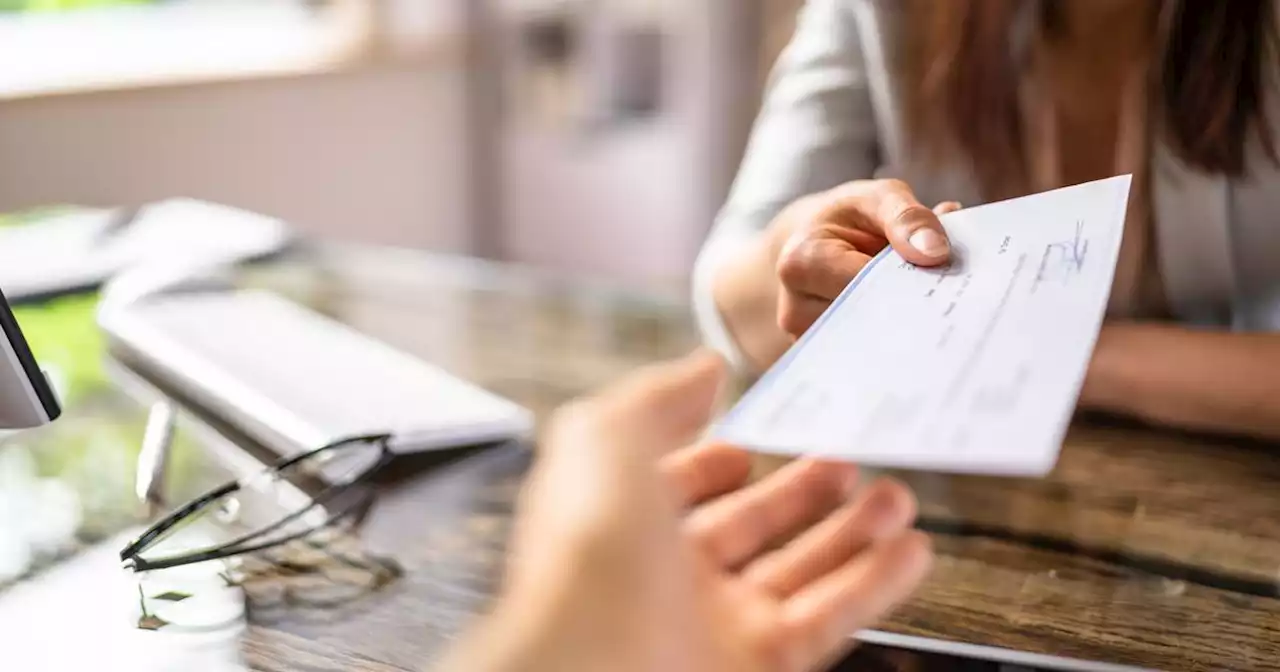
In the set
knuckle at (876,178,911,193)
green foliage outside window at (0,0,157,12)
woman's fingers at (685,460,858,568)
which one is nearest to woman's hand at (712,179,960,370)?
knuckle at (876,178,911,193)

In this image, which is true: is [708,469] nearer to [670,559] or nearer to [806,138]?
[670,559]

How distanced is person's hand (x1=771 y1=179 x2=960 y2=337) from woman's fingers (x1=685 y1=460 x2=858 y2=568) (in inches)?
4.7

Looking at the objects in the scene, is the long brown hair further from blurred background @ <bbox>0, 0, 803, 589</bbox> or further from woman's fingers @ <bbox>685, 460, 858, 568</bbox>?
blurred background @ <bbox>0, 0, 803, 589</bbox>

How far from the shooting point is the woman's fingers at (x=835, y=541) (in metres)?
0.46

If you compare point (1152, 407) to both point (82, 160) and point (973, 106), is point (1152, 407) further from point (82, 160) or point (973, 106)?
point (82, 160)

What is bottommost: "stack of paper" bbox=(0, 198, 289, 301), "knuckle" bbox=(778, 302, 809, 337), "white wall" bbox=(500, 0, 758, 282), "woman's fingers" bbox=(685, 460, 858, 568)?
"white wall" bbox=(500, 0, 758, 282)

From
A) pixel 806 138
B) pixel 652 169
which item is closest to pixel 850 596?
Result: pixel 806 138

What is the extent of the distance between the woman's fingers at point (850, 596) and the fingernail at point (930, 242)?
0.16 m

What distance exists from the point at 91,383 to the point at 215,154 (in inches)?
64.5

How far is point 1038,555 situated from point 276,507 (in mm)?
404

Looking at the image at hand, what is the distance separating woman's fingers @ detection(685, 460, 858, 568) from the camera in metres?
0.48

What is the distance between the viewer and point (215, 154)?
7.80 feet

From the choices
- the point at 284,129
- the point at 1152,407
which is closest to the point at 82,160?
the point at 284,129

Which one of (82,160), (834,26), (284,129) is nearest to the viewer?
(834,26)
